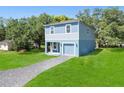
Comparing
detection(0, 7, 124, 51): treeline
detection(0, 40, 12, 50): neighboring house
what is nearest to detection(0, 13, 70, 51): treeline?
detection(0, 7, 124, 51): treeline

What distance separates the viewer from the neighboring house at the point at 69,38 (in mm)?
30141

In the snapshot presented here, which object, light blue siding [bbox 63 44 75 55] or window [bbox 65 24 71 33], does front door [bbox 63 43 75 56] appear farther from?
window [bbox 65 24 71 33]

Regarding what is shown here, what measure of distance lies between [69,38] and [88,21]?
Answer: 2218cm

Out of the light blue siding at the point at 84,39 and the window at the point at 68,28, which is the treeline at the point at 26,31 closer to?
the window at the point at 68,28

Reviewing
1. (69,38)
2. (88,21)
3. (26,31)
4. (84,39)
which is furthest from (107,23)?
(69,38)

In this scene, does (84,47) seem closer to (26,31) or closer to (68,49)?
(68,49)

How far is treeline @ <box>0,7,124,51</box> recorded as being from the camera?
138 feet

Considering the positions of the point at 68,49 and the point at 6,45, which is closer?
the point at 68,49

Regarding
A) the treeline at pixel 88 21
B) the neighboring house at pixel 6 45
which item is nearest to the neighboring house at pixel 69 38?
the treeline at pixel 88 21

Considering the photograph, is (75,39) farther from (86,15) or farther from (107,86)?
(86,15)

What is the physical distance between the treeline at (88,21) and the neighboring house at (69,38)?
8.66 m

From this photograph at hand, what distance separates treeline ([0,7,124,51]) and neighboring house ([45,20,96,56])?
28.4 feet

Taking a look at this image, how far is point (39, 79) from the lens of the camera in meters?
15.3

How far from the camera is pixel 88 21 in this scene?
5191 cm
